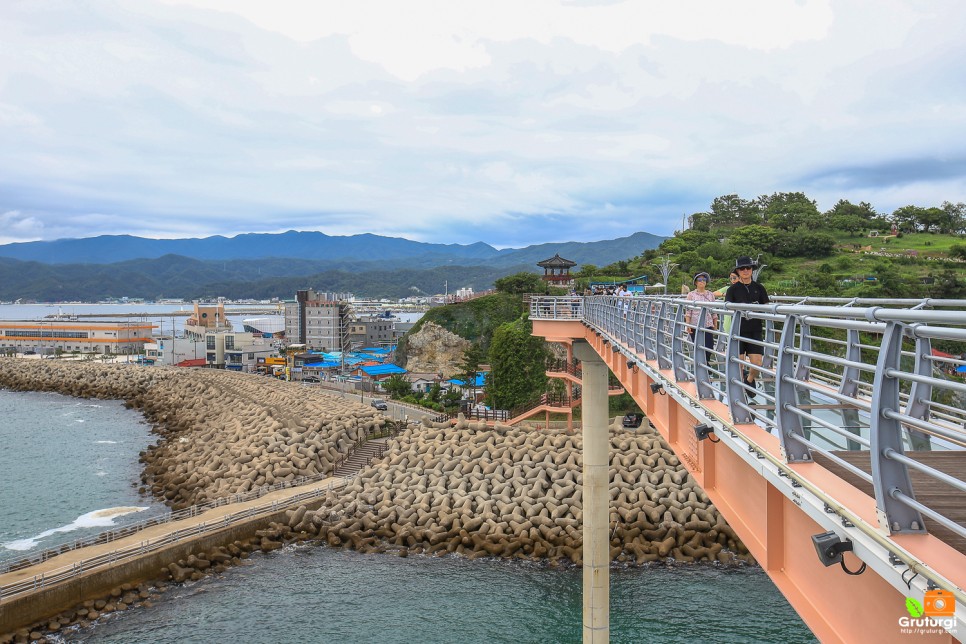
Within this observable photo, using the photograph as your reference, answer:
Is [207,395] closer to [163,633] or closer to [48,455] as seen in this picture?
[48,455]

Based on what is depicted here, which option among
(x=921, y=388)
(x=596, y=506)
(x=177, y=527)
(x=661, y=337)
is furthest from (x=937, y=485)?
(x=177, y=527)

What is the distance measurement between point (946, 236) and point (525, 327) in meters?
76.1

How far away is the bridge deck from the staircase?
95.5 feet

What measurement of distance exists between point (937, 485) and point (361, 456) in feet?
106

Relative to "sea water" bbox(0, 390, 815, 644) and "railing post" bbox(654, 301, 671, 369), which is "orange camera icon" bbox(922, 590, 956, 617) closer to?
"railing post" bbox(654, 301, 671, 369)

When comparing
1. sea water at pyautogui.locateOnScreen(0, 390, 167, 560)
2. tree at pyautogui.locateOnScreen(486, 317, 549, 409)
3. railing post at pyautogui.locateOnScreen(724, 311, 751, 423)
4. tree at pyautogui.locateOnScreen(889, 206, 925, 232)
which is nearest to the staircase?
sea water at pyautogui.locateOnScreen(0, 390, 167, 560)

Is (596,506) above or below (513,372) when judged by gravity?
below

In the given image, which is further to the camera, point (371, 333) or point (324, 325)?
point (371, 333)

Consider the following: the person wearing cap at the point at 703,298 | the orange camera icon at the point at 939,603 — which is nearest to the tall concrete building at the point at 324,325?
the person wearing cap at the point at 703,298

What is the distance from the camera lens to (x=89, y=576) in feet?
66.9

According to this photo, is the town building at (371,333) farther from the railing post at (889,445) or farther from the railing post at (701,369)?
the railing post at (889,445)

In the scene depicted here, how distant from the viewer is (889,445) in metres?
3.07

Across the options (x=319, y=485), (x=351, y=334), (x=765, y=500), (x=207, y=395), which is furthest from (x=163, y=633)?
(x=351, y=334)

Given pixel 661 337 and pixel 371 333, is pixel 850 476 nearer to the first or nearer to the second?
pixel 661 337
